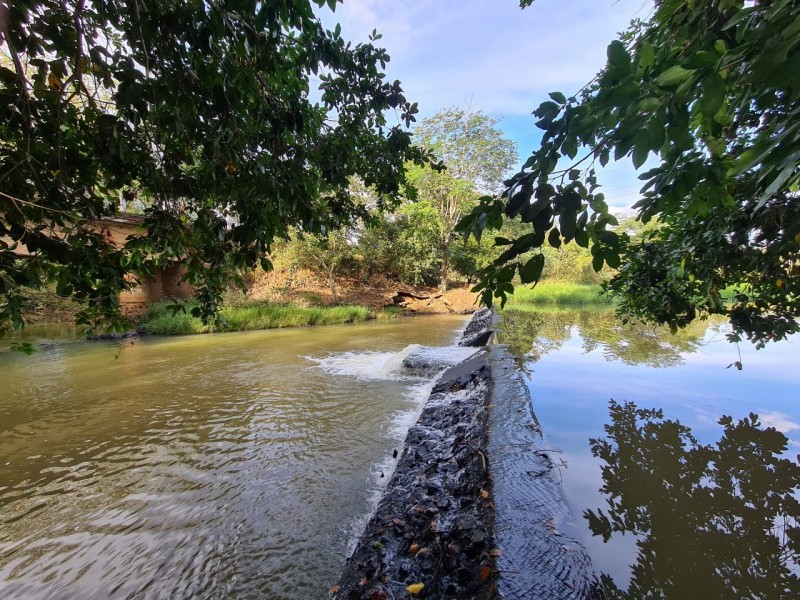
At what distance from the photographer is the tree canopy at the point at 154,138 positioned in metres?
1.56

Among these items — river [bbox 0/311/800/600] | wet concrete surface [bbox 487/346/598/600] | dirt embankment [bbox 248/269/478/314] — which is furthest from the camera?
dirt embankment [bbox 248/269/478/314]

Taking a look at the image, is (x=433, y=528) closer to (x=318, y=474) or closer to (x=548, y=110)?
(x=318, y=474)

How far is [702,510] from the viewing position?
7.11 ft

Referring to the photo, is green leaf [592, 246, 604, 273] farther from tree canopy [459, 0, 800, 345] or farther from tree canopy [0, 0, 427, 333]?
tree canopy [0, 0, 427, 333]

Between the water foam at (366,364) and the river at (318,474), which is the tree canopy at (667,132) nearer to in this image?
the river at (318,474)

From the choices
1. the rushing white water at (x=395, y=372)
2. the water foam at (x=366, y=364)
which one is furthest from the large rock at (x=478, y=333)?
the water foam at (x=366, y=364)

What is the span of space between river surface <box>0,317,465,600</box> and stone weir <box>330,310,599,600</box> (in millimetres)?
430

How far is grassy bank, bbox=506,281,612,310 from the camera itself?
58.9 ft

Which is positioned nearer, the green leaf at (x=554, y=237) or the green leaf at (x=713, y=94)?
the green leaf at (x=713, y=94)

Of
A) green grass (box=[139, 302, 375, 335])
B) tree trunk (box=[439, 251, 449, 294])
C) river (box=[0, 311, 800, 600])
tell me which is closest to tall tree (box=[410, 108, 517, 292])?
tree trunk (box=[439, 251, 449, 294])

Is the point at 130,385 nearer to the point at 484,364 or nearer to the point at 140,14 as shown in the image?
the point at 484,364

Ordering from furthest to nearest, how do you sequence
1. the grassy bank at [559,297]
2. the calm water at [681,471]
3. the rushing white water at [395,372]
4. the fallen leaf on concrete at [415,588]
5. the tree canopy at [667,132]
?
the grassy bank at [559,297], the rushing white water at [395,372], the calm water at [681,471], the fallen leaf on concrete at [415,588], the tree canopy at [667,132]

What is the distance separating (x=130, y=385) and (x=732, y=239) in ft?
25.4

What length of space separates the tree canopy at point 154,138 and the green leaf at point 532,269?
1272 millimetres
